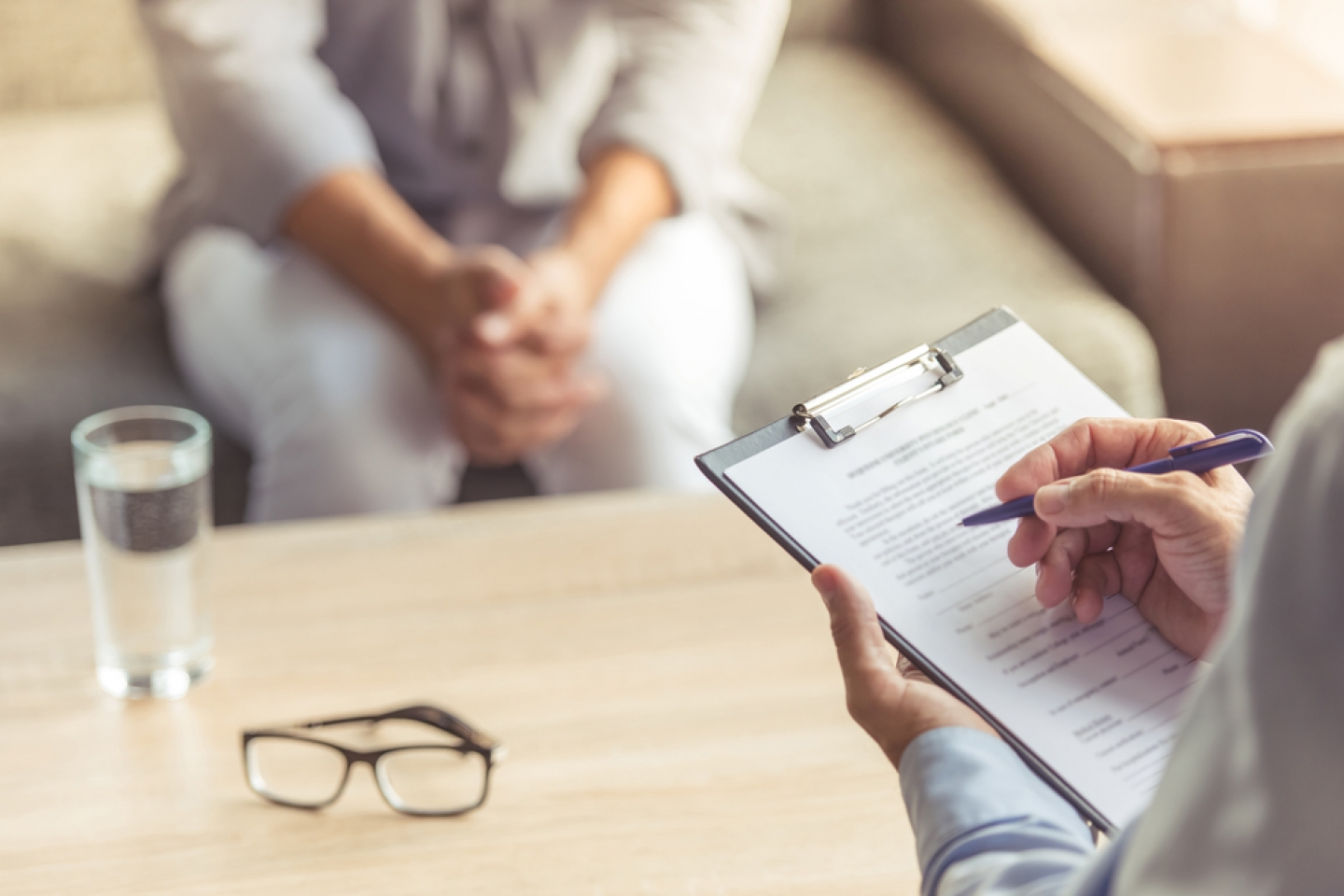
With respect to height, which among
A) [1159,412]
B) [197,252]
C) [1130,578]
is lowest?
[1159,412]

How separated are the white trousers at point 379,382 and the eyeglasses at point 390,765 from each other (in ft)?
1.69

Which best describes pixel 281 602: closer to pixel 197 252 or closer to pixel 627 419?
pixel 627 419

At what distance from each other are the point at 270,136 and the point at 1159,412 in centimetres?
101

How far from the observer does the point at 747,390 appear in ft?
4.87

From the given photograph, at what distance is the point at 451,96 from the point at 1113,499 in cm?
106

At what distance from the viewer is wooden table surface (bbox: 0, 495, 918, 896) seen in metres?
0.72

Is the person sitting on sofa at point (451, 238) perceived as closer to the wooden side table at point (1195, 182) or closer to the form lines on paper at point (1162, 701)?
the wooden side table at point (1195, 182)

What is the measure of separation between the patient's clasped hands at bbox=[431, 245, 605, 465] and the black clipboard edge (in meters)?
0.69

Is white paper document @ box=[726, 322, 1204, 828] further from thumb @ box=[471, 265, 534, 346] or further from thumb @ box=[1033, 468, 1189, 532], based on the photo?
thumb @ box=[471, 265, 534, 346]

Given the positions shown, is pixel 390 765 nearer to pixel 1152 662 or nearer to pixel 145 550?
pixel 145 550

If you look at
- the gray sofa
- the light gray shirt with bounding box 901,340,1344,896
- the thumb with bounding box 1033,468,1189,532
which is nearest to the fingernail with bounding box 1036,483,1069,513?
the thumb with bounding box 1033,468,1189,532

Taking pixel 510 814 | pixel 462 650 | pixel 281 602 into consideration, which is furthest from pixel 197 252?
pixel 510 814

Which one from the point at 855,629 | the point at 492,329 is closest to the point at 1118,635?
the point at 855,629

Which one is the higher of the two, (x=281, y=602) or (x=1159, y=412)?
(x=281, y=602)
